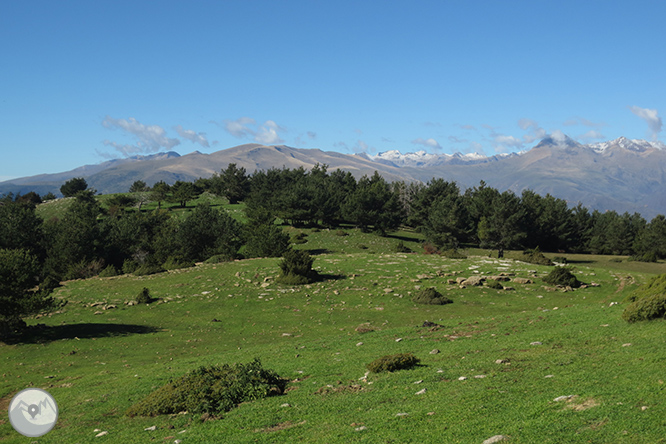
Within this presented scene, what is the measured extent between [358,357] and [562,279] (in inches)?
1080

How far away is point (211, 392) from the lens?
47.8ft

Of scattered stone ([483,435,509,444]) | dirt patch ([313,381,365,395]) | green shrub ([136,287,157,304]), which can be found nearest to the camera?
scattered stone ([483,435,509,444])

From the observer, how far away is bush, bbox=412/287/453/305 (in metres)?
34.0

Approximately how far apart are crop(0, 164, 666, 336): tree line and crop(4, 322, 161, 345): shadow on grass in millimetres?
1782

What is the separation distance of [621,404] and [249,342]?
21466 millimetres

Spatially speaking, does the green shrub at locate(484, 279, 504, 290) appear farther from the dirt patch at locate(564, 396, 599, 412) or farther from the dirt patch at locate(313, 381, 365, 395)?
the dirt patch at locate(564, 396, 599, 412)

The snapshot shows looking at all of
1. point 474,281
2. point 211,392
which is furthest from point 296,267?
point 211,392

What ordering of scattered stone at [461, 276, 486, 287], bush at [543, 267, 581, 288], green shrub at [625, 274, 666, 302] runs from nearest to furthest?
green shrub at [625, 274, 666, 302]
bush at [543, 267, 581, 288]
scattered stone at [461, 276, 486, 287]

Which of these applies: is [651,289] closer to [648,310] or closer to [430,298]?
[648,310]

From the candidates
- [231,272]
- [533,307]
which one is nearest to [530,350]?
[533,307]

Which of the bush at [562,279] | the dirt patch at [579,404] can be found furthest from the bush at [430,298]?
the dirt patch at [579,404]

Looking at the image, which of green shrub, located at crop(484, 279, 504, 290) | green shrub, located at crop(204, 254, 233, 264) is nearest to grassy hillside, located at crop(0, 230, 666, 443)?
green shrub, located at crop(484, 279, 504, 290)

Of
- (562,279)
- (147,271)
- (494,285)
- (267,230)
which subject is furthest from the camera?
(267,230)

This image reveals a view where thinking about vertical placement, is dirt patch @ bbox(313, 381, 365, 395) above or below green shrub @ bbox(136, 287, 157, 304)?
above
